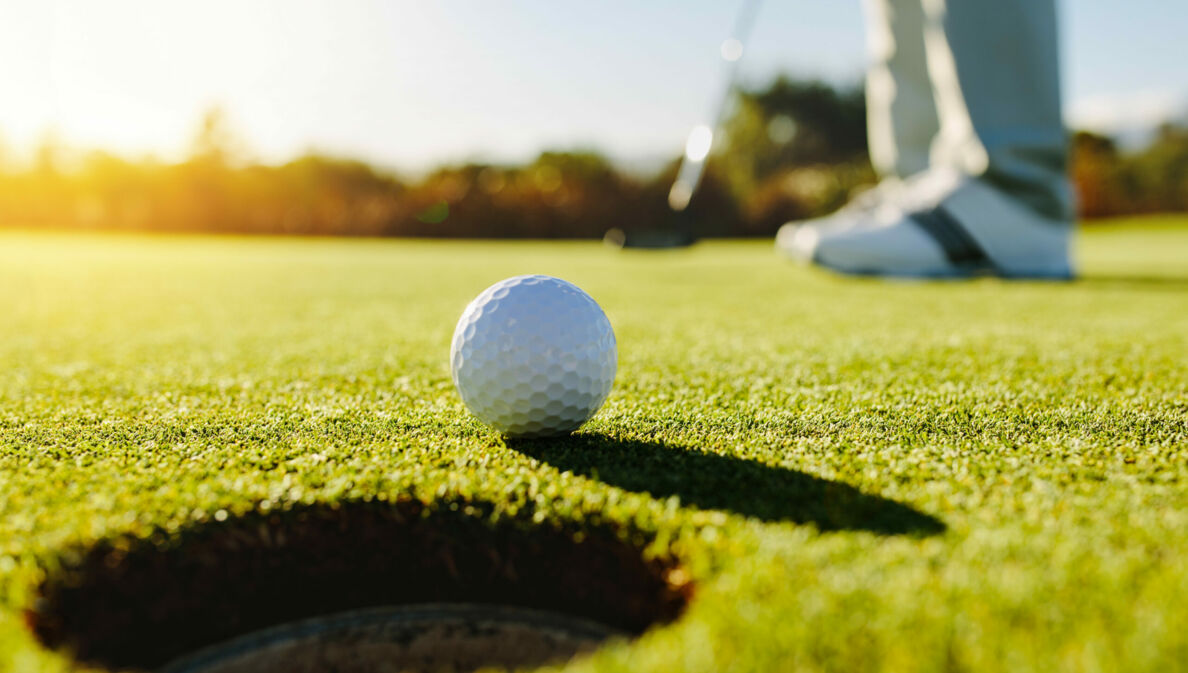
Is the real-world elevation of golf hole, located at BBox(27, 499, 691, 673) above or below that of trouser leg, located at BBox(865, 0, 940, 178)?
below

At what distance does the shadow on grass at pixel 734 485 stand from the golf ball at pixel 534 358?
0.25 feet

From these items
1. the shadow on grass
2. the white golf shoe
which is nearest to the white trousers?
the white golf shoe

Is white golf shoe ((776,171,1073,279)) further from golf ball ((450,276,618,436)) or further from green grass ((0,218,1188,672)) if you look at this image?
golf ball ((450,276,618,436))

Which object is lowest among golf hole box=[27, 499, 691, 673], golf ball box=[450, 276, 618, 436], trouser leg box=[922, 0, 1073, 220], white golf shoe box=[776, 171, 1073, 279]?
golf hole box=[27, 499, 691, 673]

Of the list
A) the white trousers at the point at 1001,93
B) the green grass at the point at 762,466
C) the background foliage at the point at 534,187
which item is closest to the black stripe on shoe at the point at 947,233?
the white trousers at the point at 1001,93

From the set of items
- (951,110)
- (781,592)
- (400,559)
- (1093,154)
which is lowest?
(400,559)

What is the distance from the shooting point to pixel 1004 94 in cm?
434

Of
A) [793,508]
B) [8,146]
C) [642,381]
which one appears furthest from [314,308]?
[8,146]

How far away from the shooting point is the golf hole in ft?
3.71

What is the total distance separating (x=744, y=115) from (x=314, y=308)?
29.6 meters

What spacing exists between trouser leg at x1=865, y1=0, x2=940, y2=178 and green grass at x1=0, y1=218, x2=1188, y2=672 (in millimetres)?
2597

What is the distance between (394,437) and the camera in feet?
5.08

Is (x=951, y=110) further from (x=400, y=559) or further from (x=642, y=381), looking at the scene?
(x=400, y=559)

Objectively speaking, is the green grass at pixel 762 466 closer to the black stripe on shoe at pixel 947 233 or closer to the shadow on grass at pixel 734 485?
the shadow on grass at pixel 734 485
